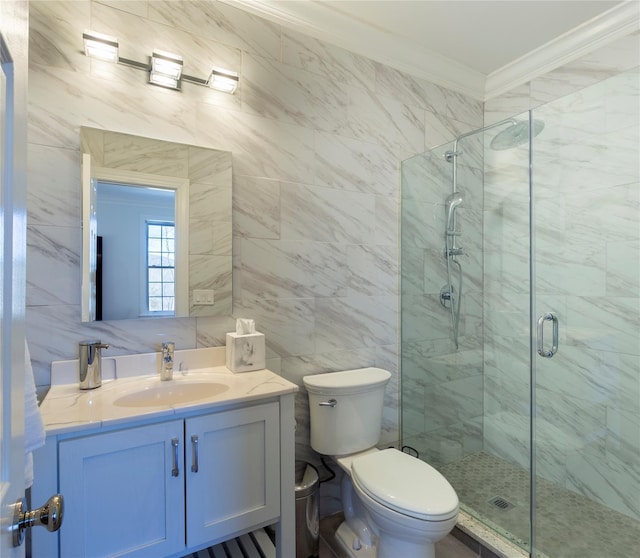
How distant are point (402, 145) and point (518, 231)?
0.86 metres

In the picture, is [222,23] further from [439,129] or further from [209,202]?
[439,129]

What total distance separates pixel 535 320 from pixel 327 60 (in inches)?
71.5

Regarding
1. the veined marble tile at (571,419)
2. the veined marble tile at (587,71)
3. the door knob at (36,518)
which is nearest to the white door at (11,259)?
the door knob at (36,518)

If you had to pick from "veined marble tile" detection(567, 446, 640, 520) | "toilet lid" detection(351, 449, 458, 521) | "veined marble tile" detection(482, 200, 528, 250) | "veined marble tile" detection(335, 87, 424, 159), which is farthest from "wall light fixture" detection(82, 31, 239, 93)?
"veined marble tile" detection(567, 446, 640, 520)

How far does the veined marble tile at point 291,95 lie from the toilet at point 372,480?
1346mm

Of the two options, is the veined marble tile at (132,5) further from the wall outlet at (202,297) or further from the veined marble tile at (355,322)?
the veined marble tile at (355,322)

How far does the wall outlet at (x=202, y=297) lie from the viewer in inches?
64.9

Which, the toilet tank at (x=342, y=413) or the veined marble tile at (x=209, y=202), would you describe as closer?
the veined marble tile at (x=209, y=202)

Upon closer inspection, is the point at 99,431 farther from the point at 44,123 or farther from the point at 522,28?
the point at 522,28

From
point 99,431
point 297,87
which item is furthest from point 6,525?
point 297,87

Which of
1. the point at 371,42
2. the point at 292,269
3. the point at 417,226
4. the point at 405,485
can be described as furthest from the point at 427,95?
the point at 405,485

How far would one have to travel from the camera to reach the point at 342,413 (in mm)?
1774

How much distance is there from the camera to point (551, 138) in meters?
2.03

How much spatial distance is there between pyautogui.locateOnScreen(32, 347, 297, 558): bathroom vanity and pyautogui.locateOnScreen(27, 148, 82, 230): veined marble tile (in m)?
0.57
